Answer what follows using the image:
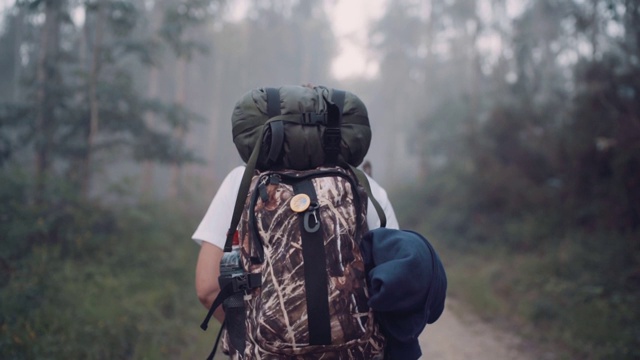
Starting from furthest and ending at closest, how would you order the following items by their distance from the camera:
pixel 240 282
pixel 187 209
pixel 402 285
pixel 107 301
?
pixel 187 209
pixel 107 301
pixel 240 282
pixel 402 285

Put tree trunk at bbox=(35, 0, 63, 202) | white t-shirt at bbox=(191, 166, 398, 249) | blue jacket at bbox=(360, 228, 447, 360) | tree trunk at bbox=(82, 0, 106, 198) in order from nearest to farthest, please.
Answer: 1. blue jacket at bbox=(360, 228, 447, 360)
2. white t-shirt at bbox=(191, 166, 398, 249)
3. tree trunk at bbox=(35, 0, 63, 202)
4. tree trunk at bbox=(82, 0, 106, 198)

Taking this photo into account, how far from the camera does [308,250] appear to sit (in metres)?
1.68

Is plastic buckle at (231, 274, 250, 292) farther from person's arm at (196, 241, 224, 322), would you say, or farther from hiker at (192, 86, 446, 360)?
person's arm at (196, 241, 224, 322)

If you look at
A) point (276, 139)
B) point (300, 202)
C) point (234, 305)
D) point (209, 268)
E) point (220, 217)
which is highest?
point (276, 139)

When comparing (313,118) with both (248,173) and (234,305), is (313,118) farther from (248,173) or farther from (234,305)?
(234,305)

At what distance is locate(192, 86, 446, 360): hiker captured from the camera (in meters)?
1.65

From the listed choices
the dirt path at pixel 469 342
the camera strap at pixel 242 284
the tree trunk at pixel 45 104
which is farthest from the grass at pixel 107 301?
the camera strap at pixel 242 284

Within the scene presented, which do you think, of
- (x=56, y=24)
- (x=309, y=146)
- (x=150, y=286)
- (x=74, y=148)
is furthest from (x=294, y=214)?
(x=56, y=24)

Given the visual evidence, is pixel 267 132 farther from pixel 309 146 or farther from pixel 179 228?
pixel 179 228

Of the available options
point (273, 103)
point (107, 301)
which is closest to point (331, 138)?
point (273, 103)

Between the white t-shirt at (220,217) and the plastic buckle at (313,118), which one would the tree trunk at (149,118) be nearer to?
the white t-shirt at (220,217)

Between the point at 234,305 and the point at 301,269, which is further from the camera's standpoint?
the point at 234,305

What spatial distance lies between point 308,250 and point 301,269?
0.07 meters

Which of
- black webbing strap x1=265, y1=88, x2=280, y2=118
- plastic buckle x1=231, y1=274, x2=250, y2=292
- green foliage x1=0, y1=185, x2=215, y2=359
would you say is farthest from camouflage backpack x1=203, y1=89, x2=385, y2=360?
green foliage x1=0, y1=185, x2=215, y2=359
